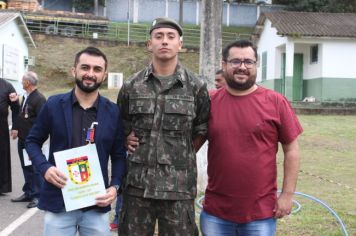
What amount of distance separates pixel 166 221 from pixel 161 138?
0.57 metres

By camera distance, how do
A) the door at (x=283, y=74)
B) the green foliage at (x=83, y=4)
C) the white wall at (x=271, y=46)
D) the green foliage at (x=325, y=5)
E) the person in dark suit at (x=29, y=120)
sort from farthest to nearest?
the green foliage at (x=83, y=4), the green foliage at (x=325, y=5), the white wall at (x=271, y=46), the door at (x=283, y=74), the person in dark suit at (x=29, y=120)

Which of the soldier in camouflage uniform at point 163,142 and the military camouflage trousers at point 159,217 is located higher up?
the soldier in camouflage uniform at point 163,142

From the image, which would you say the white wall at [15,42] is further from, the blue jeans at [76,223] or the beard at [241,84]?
the beard at [241,84]

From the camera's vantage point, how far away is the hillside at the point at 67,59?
31836 millimetres

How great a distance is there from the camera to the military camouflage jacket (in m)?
3.52

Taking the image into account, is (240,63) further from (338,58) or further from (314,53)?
(314,53)

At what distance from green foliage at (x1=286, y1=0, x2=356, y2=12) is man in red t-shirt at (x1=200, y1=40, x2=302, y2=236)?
43.1 m

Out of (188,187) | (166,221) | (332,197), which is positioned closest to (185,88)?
(188,187)

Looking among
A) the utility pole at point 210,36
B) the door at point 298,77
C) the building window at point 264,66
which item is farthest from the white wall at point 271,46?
the utility pole at point 210,36

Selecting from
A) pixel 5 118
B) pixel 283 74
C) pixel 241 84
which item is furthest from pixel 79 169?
pixel 283 74

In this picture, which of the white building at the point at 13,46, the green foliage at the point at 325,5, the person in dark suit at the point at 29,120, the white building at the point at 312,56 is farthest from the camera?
the green foliage at the point at 325,5

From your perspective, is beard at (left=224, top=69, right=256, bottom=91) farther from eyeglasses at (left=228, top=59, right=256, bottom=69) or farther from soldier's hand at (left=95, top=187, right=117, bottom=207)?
soldier's hand at (left=95, top=187, right=117, bottom=207)

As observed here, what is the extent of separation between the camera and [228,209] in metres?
3.56

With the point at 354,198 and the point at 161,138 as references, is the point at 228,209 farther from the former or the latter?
the point at 354,198
